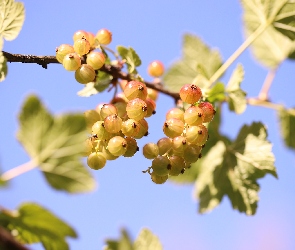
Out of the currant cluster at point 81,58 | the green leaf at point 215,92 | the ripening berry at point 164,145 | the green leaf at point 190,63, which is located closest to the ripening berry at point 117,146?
the ripening berry at point 164,145

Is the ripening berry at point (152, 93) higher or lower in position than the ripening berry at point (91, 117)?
higher

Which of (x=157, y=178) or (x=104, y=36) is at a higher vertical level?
(x=104, y=36)

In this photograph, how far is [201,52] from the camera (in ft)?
6.16

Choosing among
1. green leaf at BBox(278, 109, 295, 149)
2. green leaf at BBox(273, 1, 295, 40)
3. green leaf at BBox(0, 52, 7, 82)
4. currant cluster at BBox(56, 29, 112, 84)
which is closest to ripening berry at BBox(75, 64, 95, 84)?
currant cluster at BBox(56, 29, 112, 84)

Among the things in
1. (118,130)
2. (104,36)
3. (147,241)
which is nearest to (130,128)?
(118,130)

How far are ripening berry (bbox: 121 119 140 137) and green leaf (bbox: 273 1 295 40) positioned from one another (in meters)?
0.75

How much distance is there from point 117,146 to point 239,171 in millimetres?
645

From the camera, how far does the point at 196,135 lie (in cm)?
116

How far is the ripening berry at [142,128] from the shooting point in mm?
1167

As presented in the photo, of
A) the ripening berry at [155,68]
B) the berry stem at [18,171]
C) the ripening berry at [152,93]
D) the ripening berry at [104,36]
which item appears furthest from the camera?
the ripening berry at [155,68]

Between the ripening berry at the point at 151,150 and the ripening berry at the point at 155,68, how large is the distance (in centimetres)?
54

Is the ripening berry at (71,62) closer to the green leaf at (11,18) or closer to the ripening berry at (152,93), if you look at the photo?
the green leaf at (11,18)

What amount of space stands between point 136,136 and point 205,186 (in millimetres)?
623

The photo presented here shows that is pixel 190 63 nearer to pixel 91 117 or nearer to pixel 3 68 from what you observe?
pixel 91 117
